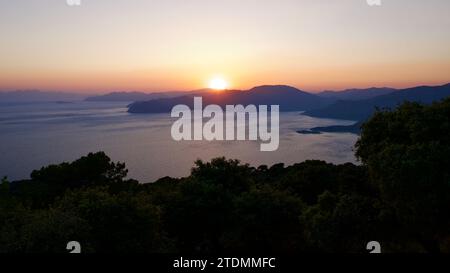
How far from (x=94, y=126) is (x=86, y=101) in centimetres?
7920

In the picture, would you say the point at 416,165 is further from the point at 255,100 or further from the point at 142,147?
the point at 255,100

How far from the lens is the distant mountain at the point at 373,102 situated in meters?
52.3

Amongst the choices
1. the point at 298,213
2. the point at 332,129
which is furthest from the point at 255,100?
the point at 298,213

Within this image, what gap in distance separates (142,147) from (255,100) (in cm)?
2562

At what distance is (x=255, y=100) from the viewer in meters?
72.2

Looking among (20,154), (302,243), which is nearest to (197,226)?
(302,243)

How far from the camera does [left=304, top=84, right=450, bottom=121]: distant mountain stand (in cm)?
5231

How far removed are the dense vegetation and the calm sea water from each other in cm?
2360

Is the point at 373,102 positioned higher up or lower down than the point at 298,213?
higher up

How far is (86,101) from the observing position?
154 m

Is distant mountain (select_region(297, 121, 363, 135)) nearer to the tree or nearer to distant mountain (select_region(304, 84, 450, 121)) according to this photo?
distant mountain (select_region(304, 84, 450, 121))

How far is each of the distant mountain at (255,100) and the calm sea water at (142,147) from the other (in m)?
6.33

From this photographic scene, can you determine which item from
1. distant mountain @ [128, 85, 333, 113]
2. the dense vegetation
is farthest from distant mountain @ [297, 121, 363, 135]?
the dense vegetation
